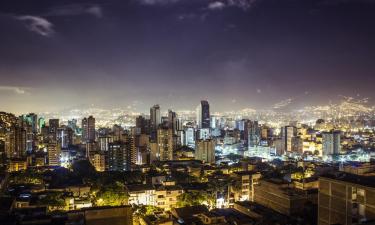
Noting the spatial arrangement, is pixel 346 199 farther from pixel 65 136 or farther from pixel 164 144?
pixel 65 136

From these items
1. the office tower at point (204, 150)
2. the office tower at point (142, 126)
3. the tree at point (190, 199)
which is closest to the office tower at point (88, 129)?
the office tower at point (142, 126)

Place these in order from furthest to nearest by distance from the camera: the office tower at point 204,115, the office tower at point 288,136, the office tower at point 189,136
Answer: the office tower at point 204,115
the office tower at point 189,136
the office tower at point 288,136

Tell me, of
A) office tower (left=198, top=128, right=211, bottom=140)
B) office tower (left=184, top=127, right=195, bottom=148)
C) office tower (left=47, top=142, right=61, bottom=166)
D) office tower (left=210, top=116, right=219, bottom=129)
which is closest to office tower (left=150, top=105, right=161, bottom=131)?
office tower (left=184, top=127, right=195, bottom=148)

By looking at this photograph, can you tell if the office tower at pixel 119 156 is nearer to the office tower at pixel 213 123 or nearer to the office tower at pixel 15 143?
the office tower at pixel 15 143

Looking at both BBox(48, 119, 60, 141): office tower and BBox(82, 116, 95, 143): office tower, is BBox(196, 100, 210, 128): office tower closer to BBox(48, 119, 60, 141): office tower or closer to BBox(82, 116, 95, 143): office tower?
BBox(82, 116, 95, 143): office tower

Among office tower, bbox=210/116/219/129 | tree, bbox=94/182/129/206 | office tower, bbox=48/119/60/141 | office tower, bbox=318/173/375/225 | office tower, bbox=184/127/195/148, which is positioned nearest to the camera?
office tower, bbox=318/173/375/225

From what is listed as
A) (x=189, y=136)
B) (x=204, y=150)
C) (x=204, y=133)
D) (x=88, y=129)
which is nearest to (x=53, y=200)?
(x=204, y=150)
